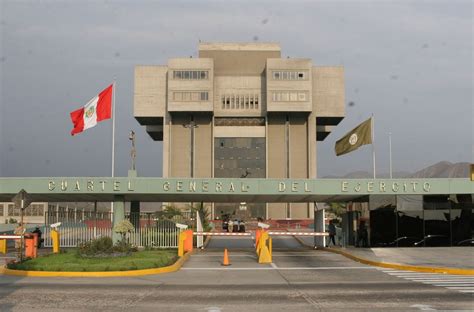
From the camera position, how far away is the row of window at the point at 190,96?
9175 centimetres

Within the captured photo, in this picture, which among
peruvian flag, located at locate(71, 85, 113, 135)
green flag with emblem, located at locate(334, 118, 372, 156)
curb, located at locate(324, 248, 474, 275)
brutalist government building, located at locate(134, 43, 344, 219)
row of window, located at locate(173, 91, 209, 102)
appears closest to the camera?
curb, located at locate(324, 248, 474, 275)

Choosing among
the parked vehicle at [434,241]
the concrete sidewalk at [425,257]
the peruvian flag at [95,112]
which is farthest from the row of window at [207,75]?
the concrete sidewalk at [425,257]

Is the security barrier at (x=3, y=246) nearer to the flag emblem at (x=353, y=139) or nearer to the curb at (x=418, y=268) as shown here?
the curb at (x=418, y=268)

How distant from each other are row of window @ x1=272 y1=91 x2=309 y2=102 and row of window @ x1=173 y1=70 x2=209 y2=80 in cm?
1167

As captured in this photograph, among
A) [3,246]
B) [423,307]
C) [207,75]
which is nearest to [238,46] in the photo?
[207,75]

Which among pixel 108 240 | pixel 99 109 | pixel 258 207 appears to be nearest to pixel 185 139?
pixel 258 207

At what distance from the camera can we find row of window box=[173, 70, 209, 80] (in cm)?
9269

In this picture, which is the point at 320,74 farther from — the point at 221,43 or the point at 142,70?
the point at 142,70

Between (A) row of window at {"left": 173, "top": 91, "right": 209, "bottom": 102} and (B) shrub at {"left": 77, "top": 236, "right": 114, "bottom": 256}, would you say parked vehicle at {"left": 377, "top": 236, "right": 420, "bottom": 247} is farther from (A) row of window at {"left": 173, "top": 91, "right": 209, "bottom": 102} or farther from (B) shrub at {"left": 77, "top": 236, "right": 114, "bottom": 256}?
(A) row of window at {"left": 173, "top": 91, "right": 209, "bottom": 102}

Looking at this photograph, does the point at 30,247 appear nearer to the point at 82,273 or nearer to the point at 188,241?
the point at 82,273

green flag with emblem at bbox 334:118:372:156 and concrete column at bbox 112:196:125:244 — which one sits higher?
green flag with emblem at bbox 334:118:372:156

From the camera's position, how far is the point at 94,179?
31219mm

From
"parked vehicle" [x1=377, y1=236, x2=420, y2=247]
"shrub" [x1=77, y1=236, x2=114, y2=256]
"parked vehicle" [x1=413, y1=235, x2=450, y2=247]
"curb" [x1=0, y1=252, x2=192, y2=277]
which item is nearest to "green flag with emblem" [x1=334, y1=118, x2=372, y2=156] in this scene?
"parked vehicle" [x1=377, y1=236, x2=420, y2=247]

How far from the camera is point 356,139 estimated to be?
36688 millimetres
